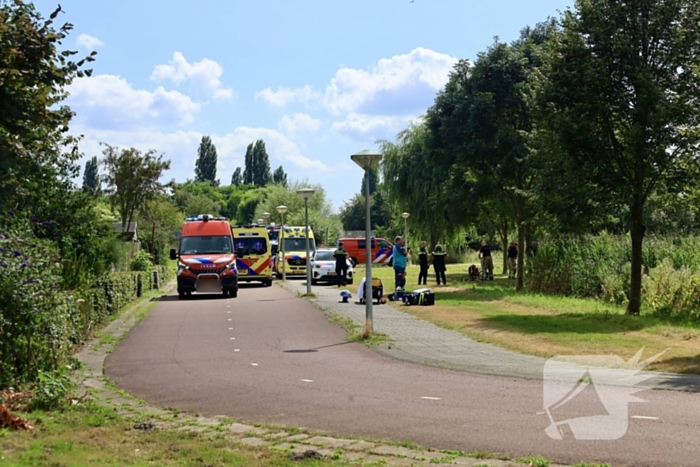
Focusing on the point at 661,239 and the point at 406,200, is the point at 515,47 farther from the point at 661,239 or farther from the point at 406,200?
the point at 406,200

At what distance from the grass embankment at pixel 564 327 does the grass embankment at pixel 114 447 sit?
7.21 m

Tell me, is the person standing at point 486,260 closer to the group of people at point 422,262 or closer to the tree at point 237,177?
the group of people at point 422,262

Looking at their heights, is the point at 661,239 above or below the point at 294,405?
above

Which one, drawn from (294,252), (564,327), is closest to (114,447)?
(564,327)

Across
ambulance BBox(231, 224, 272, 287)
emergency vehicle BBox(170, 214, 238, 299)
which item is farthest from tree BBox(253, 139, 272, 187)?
emergency vehicle BBox(170, 214, 238, 299)

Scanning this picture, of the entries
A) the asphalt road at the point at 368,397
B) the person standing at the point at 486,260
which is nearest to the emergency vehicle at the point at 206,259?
the asphalt road at the point at 368,397

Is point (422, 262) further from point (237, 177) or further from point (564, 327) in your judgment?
point (237, 177)

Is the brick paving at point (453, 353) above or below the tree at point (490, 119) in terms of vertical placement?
below

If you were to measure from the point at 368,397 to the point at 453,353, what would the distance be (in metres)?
4.14

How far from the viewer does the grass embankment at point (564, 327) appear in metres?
13.8

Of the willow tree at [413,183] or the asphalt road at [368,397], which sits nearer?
the asphalt road at [368,397]

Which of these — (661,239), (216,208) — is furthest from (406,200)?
(216,208)

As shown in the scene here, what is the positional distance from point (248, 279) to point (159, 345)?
2248 centimetres

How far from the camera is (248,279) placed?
3794 cm
